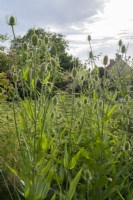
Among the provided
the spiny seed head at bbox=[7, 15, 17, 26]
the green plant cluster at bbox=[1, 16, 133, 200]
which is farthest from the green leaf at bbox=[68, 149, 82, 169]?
the spiny seed head at bbox=[7, 15, 17, 26]

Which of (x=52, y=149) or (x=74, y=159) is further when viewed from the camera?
(x=52, y=149)

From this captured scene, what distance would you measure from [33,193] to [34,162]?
0.17 m

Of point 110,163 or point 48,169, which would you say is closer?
point 48,169

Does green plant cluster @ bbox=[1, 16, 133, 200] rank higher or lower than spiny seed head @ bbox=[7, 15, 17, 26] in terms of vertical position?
lower

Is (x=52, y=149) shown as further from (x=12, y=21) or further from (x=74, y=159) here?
(x=12, y=21)

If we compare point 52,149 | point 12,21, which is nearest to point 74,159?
point 52,149

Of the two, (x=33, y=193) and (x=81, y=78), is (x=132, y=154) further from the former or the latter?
(x=33, y=193)

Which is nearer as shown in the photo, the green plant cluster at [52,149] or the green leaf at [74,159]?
the green plant cluster at [52,149]

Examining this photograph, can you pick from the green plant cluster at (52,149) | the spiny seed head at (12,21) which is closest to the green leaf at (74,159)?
the green plant cluster at (52,149)

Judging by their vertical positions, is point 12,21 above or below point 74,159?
above

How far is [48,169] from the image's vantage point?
178 centimetres

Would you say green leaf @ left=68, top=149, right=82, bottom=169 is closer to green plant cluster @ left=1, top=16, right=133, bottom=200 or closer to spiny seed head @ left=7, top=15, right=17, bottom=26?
green plant cluster @ left=1, top=16, right=133, bottom=200

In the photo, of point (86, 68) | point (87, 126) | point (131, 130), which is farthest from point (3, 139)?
point (131, 130)

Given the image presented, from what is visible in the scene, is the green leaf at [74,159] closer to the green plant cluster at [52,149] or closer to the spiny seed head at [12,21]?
the green plant cluster at [52,149]
